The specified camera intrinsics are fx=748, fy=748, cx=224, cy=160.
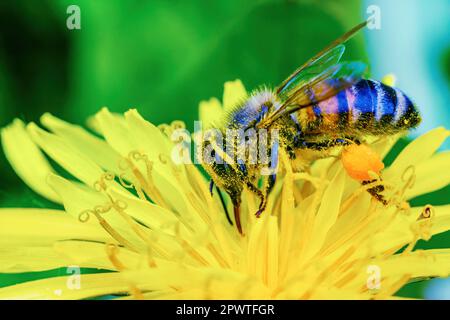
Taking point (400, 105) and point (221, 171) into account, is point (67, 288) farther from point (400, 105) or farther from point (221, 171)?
point (400, 105)

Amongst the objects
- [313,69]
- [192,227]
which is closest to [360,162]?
[313,69]

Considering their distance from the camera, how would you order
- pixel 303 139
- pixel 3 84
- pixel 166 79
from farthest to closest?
pixel 166 79, pixel 3 84, pixel 303 139

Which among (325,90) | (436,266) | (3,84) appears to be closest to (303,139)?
(325,90)

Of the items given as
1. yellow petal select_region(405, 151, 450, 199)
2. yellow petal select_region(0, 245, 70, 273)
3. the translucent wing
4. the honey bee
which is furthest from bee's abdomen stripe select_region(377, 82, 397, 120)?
yellow petal select_region(0, 245, 70, 273)

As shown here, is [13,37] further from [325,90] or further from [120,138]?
[325,90]

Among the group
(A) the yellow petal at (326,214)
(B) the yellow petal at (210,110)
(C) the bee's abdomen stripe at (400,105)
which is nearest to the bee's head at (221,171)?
(A) the yellow petal at (326,214)

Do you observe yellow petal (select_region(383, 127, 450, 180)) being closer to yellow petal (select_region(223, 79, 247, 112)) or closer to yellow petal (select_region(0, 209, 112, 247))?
yellow petal (select_region(223, 79, 247, 112))
